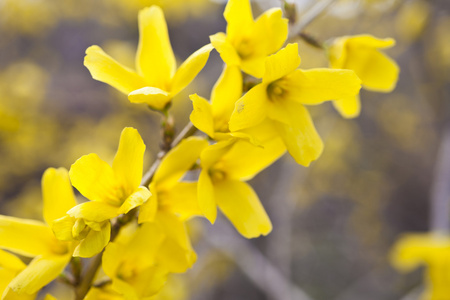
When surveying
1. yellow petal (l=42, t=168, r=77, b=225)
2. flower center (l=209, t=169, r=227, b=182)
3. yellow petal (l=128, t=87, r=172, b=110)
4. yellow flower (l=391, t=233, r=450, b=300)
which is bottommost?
yellow flower (l=391, t=233, r=450, b=300)

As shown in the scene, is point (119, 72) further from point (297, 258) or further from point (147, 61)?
point (297, 258)

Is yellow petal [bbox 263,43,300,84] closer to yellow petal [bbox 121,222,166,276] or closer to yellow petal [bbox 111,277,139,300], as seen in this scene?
yellow petal [bbox 121,222,166,276]

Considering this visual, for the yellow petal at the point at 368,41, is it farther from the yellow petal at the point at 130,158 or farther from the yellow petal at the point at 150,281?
the yellow petal at the point at 150,281

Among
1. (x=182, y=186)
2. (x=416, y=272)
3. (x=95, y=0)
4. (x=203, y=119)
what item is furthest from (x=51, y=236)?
(x=95, y=0)

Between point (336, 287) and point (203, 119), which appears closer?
point (203, 119)

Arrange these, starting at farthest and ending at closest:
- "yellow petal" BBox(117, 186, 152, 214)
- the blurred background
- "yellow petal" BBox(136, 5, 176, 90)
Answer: the blurred background
"yellow petal" BBox(136, 5, 176, 90)
"yellow petal" BBox(117, 186, 152, 214)

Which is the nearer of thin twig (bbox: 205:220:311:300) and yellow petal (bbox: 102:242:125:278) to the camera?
yellow petal (bbox: 102:242:125:278)

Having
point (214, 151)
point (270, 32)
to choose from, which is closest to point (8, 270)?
point (214, 151)

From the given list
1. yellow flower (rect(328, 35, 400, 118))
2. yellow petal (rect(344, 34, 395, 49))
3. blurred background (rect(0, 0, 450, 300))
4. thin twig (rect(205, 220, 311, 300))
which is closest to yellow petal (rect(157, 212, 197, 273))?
yellow flower (rect(328, 35, 400, 118))
